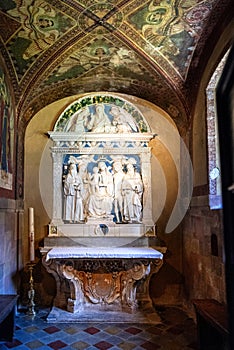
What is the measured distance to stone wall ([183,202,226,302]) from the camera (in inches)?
143

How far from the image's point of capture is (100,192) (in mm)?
5371

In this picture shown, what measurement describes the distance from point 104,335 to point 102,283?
966 millimetres

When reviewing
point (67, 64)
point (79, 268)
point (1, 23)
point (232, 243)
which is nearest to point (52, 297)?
point (79, 268)

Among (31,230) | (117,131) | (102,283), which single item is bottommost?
(102,283)

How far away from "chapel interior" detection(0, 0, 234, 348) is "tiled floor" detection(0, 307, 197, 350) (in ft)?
1.55

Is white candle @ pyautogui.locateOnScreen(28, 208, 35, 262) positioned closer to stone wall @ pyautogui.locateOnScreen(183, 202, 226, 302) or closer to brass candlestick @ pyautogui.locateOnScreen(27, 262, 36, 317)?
brass candlestick @ pyautogui.locateOnScreen(27, 262, 36, 317)

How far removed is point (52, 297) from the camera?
5.27 meters

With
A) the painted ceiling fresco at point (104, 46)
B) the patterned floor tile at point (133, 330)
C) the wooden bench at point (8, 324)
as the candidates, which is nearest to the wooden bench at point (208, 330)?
the patterned floor tile at point (133, 330)

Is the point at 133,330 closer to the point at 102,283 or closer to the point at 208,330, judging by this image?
the point at 102,283

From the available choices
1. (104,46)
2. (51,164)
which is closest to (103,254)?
(51,164)

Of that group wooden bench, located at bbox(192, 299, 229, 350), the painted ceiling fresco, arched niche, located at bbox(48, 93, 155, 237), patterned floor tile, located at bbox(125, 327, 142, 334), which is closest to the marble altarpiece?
arched niche, located at bbox(48, 93, 155, 237)

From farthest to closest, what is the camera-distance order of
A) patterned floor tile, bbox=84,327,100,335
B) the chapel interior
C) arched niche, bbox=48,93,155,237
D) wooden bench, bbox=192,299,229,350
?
arched niche, bbox=48,93,155,237
patterned floor tile, bbox=84,327,100,335
the chapel interior
wooden bench, bbox=192,299,229,350

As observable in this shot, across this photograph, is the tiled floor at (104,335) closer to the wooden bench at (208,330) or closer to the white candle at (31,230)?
the wooden bench at (208,330)

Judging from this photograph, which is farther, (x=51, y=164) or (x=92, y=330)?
(x=51, y=164)
